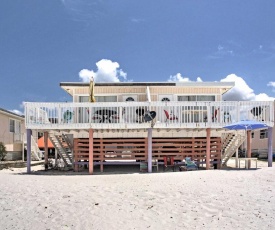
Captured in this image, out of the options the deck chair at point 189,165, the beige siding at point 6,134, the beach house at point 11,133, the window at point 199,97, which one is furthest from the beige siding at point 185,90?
the beige siding at point 6,134

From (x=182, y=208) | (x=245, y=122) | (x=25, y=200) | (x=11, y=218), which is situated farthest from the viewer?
(x=245, y=122)

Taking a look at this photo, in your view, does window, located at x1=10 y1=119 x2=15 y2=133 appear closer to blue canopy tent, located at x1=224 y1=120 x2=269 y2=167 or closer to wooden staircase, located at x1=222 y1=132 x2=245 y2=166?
wooden staircase, located at x1=222 y1=132 x2=245 y2=166

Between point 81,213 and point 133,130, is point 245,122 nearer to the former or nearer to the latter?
point 133,130

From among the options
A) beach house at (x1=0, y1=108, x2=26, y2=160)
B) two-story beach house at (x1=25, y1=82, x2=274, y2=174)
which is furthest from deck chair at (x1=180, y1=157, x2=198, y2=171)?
beach house at (x1=0, y1=108, x2=26, y2=160)

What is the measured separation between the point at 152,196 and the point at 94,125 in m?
6.99

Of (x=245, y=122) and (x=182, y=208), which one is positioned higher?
(x=245, y=122)

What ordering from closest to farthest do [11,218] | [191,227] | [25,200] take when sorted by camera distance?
[191,227]
[11,218]
[25,200]

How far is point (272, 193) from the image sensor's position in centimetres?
825

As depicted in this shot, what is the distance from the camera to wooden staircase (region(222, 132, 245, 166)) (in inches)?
646

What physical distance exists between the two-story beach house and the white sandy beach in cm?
484

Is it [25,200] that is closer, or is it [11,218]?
[11,218]

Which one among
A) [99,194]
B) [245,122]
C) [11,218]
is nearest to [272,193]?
→ [99,194]

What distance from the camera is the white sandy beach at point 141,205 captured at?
6098 mm

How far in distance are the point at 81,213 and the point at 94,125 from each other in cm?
789
